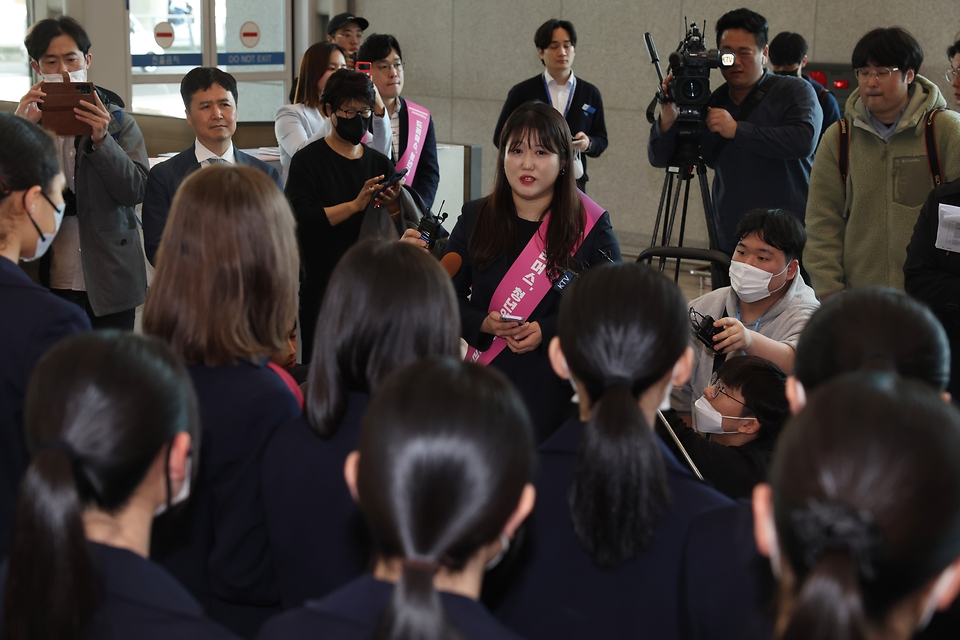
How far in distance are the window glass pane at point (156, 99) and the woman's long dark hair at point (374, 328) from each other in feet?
20.7

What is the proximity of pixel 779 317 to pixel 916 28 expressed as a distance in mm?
4167

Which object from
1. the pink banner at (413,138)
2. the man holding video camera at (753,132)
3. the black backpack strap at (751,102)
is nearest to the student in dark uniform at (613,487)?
the man holding video camera at (753,132)

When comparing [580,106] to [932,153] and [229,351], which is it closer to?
[932,153]

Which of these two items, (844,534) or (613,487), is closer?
(844,534)

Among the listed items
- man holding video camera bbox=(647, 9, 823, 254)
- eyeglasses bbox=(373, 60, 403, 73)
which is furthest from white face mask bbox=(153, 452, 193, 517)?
eyeglasses bbox=(373, 60, 403, 73)

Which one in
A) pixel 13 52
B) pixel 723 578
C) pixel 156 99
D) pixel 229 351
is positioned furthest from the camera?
pixel 156 99

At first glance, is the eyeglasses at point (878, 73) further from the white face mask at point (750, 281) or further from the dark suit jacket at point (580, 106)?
the dark suit jacket at point (580, 106)

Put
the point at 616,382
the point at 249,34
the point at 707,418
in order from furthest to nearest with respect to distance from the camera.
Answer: the point at 249,34 → the point at 707,418 → the point at 616,382

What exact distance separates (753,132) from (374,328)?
2.66 meters

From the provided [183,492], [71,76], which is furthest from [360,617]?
[71,76]

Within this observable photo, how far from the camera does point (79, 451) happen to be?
1.01 metres

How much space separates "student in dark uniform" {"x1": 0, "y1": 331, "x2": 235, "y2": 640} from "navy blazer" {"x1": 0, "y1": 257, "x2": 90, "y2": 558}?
50cm

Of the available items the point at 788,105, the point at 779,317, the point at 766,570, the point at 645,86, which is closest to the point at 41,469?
the point at 766,570

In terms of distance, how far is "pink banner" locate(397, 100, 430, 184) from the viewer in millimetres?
4145
